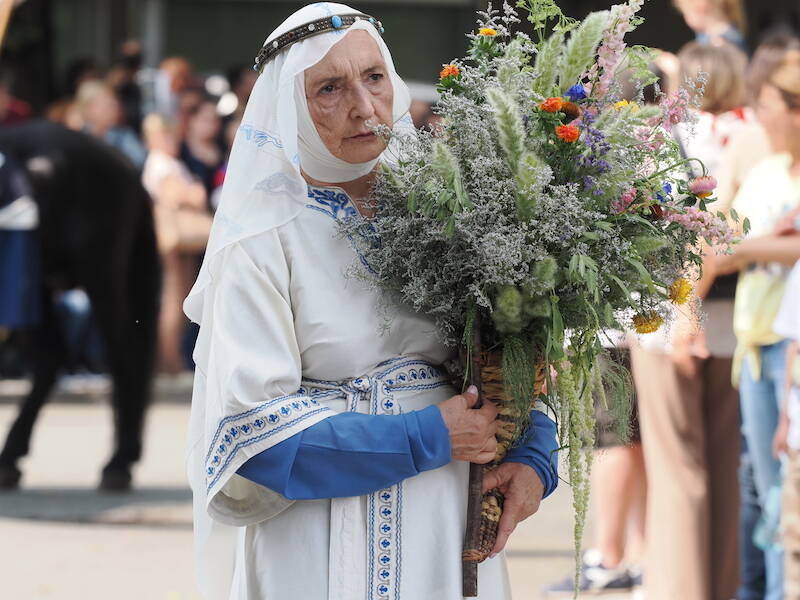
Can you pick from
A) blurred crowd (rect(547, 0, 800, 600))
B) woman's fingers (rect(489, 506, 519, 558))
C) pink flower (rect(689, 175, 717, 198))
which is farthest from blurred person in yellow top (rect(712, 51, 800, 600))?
woman's fingers (rect(489, 506, 519, 558))

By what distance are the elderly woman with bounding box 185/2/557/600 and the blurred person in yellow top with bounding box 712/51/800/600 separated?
2193mm

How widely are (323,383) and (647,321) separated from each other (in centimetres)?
60

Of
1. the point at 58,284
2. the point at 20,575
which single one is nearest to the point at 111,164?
the point at 58,284

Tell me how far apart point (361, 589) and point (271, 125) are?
86 centimetres

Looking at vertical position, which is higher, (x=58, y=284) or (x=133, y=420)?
(x=58, y=284)

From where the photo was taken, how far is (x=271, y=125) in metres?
2.68

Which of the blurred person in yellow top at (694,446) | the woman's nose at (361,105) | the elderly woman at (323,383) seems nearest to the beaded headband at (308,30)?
the elderly woman at (323,383)

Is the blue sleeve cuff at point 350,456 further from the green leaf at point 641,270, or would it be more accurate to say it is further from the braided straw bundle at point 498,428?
the green leaf at point 641,270

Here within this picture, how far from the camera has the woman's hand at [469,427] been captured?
260cm

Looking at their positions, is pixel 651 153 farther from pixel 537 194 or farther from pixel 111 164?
pixel 111 164

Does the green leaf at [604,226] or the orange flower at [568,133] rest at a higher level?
the orange flower at [568,133]

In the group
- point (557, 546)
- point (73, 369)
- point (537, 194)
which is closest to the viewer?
point (537, 194)

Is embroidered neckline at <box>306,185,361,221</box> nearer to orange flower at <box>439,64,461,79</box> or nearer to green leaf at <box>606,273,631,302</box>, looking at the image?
orange flower at <box>439,64,461,79</box>

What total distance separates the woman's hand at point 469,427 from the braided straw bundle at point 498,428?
3 centimetres
